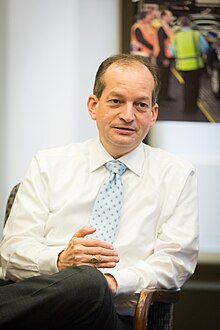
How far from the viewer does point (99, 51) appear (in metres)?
3.79

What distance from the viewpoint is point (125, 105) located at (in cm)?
254

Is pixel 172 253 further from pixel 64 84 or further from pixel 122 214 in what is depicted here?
pixel 64 84

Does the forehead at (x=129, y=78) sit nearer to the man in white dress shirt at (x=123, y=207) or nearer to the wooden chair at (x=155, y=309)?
the man in white dress shirt at (x=123, y=207)

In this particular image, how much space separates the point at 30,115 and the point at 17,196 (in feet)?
4.00

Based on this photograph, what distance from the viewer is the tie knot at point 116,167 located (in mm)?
2643

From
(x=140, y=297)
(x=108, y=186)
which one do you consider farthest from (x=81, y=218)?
(x=140, y=297)

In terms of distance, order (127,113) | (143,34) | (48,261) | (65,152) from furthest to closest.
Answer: (143,34) < (65,152) < (127,113) < (48,261)

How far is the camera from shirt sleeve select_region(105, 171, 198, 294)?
234 cm

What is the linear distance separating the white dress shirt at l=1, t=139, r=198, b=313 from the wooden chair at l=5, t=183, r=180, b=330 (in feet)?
0.23

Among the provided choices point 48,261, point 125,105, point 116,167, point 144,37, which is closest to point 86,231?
point 48,261

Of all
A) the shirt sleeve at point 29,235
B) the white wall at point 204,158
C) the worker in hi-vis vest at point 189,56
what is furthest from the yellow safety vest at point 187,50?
the shirt sleeve at point 29,235

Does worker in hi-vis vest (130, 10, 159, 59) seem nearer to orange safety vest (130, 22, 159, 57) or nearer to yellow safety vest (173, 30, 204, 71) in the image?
orange safety vest (130, 22, 159, 57)

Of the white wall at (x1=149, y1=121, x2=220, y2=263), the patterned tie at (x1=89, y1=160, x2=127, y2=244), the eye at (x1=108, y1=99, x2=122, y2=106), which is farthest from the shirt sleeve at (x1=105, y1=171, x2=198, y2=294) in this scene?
the white wall at (x1=149, y1=121, x2=220, y2=263)

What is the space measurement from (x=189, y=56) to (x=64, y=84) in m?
0.76
